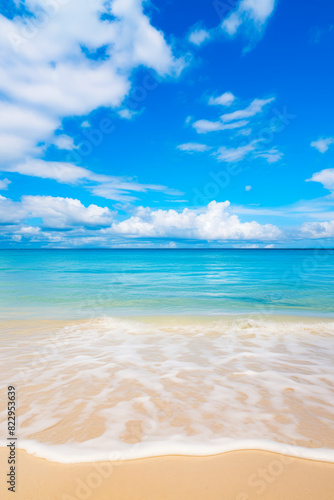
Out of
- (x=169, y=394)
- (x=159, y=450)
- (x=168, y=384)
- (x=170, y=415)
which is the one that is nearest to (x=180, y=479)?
(x=159, y=450)

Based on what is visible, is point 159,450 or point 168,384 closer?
point 159,450

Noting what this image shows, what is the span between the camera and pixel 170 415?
14.6ft

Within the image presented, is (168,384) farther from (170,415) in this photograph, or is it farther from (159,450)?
(159,450)

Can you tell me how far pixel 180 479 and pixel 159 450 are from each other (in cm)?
50

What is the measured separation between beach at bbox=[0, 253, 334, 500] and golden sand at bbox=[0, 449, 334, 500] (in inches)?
0.5

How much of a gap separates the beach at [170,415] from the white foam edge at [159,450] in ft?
0.05

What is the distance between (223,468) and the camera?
3.34m

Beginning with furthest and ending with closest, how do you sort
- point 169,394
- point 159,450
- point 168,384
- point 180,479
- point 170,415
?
point 168,384 < point 169,394 < point 170,415 < point 159,450 < point 180,479

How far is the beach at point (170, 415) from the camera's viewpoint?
10.4 ft

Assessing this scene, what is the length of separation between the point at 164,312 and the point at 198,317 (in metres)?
2.11

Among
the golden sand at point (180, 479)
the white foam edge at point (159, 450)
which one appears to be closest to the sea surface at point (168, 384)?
the white foam edge at point (159, 450)

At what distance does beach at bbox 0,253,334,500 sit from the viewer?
318 cm

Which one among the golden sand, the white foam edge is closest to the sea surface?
the white foam edge

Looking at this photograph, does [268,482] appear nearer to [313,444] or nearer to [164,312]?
[313,444]
